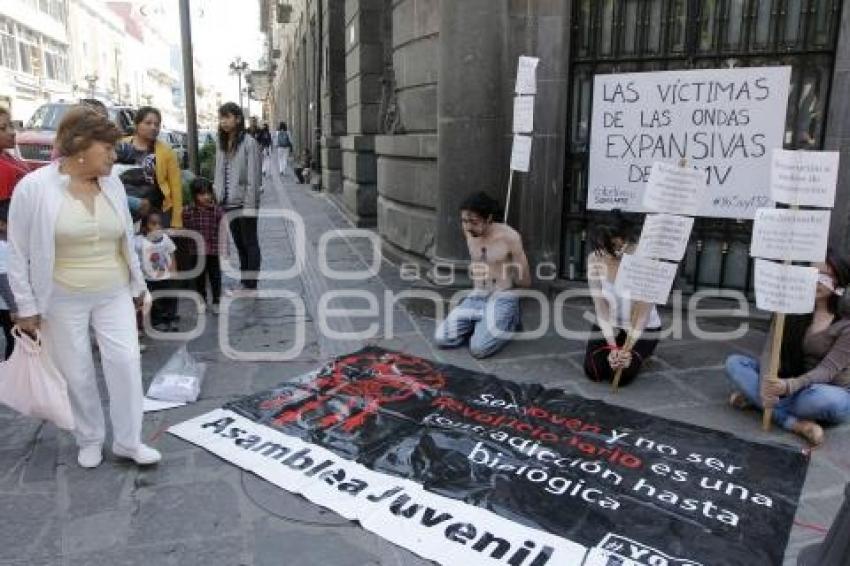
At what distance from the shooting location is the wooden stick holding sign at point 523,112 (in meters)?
5.67

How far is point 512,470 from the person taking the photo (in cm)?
354

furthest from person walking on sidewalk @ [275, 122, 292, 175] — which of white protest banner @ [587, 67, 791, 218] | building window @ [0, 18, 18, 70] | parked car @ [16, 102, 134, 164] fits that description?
building window @ [0, 18, 18, 70]

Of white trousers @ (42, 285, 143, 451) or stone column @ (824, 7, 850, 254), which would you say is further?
stone column @ (824, 7, 850, 254)

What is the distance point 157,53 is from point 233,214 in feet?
345

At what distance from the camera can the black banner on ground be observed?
2.96m

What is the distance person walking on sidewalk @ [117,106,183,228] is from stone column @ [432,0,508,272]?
91.4 inches

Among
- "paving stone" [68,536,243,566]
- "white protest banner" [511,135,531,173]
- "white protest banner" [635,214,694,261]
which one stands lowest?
"paving stone" [68,536,243,566]

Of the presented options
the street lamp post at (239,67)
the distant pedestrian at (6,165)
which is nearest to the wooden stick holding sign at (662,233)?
the distant pedestrian at (6,165)

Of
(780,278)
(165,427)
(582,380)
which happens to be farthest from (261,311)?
(780,278)

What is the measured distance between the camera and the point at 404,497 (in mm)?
3285

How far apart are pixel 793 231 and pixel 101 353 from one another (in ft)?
12.0

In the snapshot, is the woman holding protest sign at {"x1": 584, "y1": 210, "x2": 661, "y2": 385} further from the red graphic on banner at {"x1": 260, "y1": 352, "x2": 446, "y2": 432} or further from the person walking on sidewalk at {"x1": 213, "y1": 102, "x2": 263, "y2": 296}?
the person walking on sidewalk at {"x1": 213, "y1": 102, "x2": 263, "y2": 296}

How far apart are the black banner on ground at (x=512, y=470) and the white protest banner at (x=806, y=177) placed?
1354 millimetres

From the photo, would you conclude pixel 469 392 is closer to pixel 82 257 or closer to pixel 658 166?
pixel 658 166
